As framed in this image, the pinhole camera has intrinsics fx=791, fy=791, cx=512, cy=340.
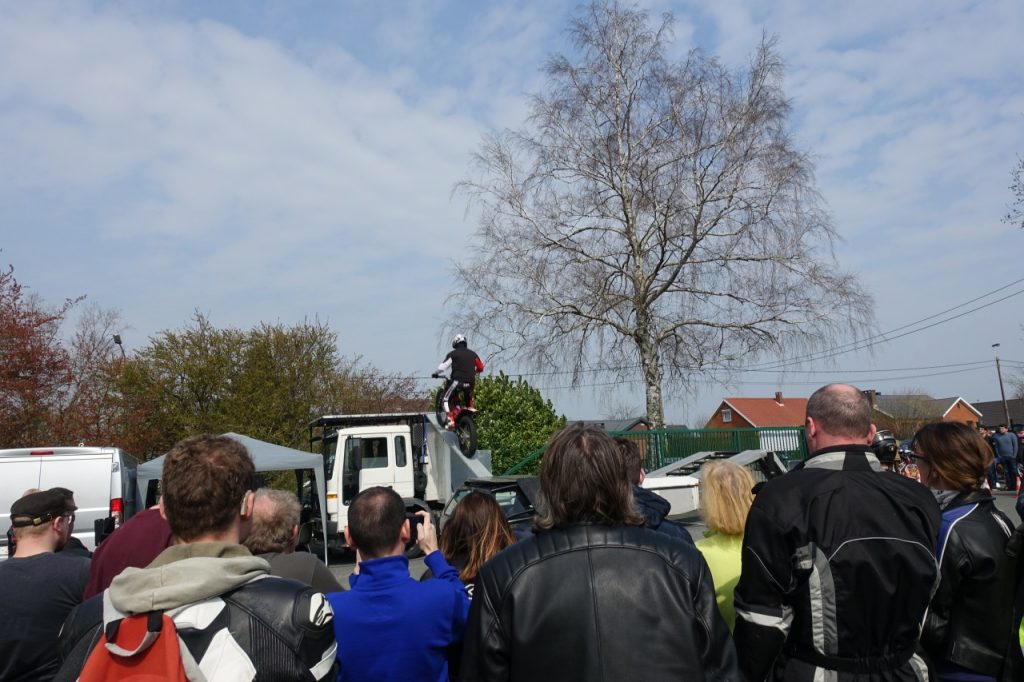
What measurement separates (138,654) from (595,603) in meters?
1.11

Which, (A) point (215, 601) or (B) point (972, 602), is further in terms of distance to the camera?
(B) point (972, 602)

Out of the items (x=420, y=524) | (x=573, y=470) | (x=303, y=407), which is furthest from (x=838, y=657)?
(x=303, y=407)

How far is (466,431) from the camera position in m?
14.5

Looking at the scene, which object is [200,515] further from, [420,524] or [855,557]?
[855,557]

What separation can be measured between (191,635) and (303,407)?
73.3 ft

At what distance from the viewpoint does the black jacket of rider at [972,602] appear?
2965mm

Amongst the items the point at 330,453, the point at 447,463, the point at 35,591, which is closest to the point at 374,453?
the point at 330,453

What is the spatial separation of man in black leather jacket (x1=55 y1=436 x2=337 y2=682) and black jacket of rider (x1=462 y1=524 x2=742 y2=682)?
465mm

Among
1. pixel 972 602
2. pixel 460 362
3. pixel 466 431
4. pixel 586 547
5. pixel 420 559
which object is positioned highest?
pixel 460 362

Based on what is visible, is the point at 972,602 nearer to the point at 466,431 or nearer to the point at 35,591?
the point at 35,591

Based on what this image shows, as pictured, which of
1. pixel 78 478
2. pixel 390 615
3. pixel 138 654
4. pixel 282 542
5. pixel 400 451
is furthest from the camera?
pixel 400 451

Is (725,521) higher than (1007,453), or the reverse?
(725,521)

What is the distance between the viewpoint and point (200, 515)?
7.02ft

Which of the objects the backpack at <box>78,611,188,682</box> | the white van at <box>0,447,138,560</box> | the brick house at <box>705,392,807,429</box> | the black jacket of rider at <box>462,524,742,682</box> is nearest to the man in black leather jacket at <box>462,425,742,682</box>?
the black jacket of rider at <box>462,524,742,682</box>
